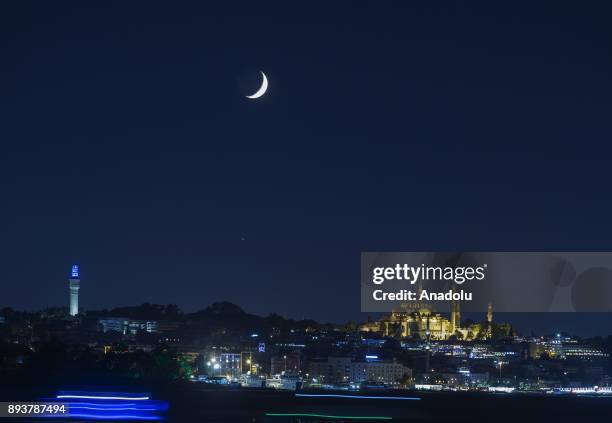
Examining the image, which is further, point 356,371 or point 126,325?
point 126,325

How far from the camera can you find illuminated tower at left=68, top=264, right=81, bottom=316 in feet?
533

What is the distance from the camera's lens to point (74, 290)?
16350 centimetres

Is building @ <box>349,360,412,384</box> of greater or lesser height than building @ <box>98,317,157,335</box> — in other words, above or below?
below

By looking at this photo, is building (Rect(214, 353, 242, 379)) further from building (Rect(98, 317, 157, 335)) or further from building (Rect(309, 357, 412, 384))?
building (Rect(98, 317, 157, 335))

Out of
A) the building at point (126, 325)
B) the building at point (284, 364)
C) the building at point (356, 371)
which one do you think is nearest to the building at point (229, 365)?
→ the building at point (284, 364)

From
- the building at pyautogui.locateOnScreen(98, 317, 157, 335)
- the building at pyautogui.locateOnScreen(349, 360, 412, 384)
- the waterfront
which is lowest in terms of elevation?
the waterfront

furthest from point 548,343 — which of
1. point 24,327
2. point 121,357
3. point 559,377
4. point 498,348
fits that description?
point 121,357

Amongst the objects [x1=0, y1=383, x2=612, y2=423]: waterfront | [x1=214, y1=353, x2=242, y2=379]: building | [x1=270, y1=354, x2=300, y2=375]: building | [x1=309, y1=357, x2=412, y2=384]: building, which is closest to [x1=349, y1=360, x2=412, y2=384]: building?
[x1=309, y1=357, x2=412, y2=384]: building

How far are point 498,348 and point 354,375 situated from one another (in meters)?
28.5

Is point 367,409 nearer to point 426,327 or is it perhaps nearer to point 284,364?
point 284,364

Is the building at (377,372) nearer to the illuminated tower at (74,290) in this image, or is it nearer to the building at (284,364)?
the building at (284,364)

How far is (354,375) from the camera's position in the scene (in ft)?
364

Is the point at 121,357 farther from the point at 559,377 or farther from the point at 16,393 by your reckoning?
the point at 559,377

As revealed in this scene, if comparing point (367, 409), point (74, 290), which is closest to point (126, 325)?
point (74, 290)
